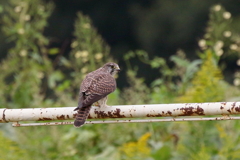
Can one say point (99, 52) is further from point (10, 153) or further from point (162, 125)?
point (10, 153)

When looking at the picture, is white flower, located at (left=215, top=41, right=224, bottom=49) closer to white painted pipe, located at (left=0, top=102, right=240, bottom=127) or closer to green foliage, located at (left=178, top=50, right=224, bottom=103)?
green foliage, located at (left=178, top=50, right=224, bottom=103)

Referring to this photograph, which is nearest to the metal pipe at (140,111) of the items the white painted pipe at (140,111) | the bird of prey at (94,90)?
the white painted pipe at (140,111)

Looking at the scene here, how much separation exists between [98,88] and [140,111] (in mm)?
1410

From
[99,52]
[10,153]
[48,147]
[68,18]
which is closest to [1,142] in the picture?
[10,153]

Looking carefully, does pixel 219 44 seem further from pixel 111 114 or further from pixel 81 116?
pixel 111 114

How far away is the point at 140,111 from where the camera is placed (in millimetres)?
3500

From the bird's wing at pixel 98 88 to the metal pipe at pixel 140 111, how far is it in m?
0.72

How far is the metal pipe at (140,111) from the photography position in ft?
11.1

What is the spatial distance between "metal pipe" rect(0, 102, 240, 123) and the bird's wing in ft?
2.36

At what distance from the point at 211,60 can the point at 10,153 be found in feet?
6.65

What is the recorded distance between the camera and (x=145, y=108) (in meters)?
3.49

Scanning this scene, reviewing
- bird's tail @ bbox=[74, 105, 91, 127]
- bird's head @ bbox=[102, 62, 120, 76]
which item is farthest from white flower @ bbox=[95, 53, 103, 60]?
bird's tail @ bbox=[74, 105, 91, 127]

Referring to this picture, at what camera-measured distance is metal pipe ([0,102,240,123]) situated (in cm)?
339

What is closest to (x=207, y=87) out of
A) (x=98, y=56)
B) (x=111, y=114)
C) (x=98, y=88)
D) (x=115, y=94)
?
(x=115, y=94)
